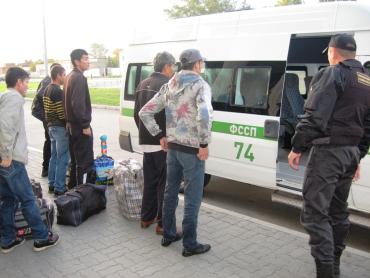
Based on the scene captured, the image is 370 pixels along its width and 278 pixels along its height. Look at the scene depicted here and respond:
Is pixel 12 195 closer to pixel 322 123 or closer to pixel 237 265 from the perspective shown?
pixel 237 265

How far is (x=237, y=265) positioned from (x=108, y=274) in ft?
3.86

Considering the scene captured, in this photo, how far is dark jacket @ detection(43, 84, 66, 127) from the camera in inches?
216

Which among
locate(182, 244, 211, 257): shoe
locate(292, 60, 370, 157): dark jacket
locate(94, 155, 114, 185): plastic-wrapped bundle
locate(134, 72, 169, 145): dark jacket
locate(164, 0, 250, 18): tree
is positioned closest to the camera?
locate(292, 60, 370, 157): dark jacket

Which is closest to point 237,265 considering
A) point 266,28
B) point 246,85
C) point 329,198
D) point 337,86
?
point 329,198

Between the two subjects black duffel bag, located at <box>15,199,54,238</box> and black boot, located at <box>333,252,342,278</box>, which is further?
black duffel bag, located at <box>15,199,54,238</box>

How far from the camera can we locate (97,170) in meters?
6.02

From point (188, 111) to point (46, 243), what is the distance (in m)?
1.99

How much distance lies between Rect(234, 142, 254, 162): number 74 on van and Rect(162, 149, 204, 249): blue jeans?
4.11 ft

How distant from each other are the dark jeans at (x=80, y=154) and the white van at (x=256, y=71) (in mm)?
1640

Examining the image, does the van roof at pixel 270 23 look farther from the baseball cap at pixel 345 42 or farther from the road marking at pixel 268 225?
the road marking at pixel 268 225

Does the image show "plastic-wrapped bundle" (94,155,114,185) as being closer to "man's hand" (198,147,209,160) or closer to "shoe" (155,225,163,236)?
"shoe" (155,225,163,236)

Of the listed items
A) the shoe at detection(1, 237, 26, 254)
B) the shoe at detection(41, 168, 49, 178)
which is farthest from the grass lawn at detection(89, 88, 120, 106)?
the shoe at detection(1, 237, 26, 254)

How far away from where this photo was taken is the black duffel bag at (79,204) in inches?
181

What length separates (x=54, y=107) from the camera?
5500mm
